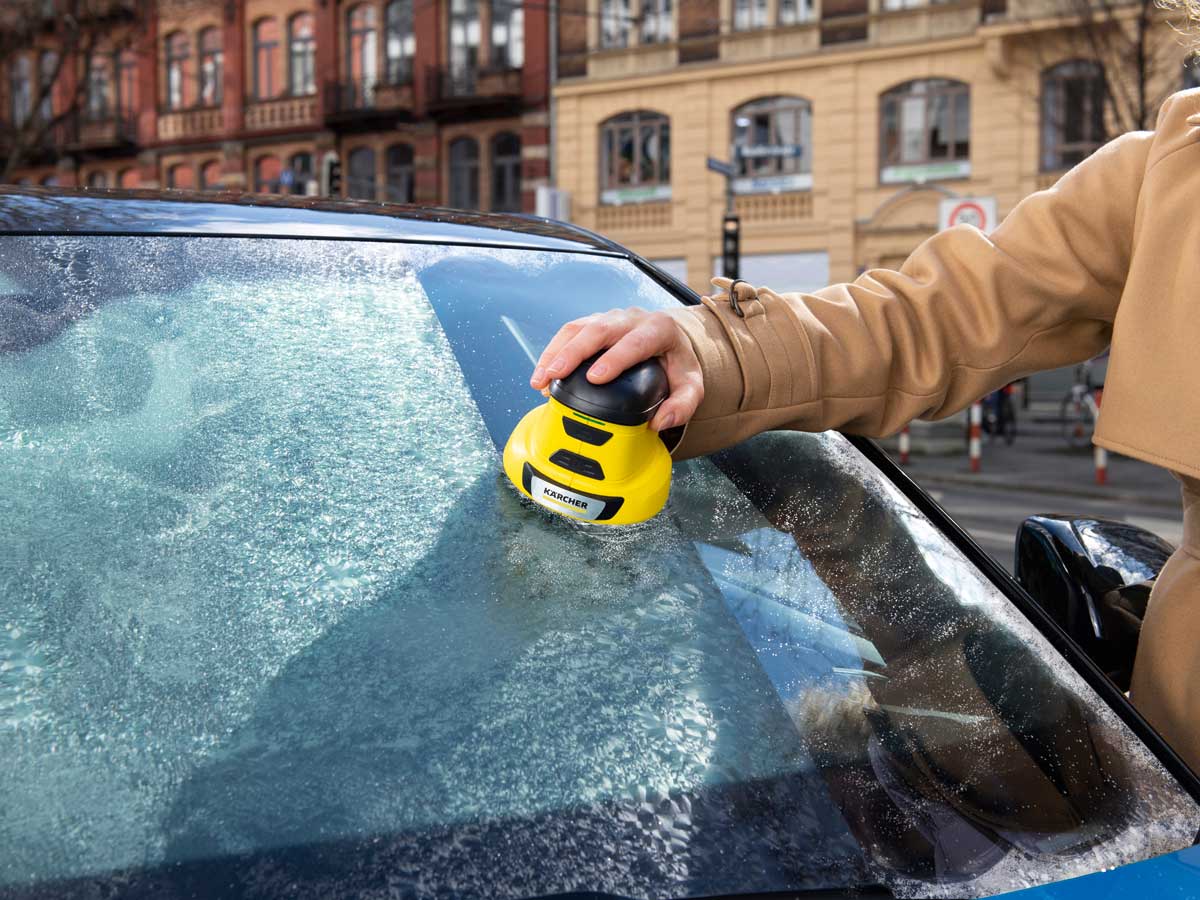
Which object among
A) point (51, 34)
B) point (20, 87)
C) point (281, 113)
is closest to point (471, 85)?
point (281, 113)

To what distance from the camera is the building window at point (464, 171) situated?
1128 inches

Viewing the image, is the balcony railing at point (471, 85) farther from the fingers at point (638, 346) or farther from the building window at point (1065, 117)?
the fingers at point (638, 346)

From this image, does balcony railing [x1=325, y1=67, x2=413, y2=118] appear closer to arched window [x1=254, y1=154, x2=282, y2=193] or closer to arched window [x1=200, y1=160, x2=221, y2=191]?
arched window [x1=254, y1=154, x2=282, y2=193]

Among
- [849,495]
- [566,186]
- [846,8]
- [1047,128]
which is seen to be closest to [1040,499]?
[849,495]

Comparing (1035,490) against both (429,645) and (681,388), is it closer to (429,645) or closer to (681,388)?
(681,388)

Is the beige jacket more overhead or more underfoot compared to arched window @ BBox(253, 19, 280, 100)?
more underfoot

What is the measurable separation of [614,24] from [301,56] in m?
8.74

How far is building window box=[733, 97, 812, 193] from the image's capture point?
79.6 ft

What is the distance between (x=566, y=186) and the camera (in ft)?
88.2

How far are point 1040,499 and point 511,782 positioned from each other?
11.3 metres

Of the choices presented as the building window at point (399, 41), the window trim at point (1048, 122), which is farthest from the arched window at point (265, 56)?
the window trim at point (1048, 122)

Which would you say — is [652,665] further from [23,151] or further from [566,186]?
[566,186]

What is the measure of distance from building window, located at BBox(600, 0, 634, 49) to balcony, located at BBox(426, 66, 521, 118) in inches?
87.8

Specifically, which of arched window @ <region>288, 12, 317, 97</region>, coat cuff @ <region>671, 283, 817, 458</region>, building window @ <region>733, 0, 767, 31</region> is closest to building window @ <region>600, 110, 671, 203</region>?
building window @ <region>733, 0, 767, 31</region>
